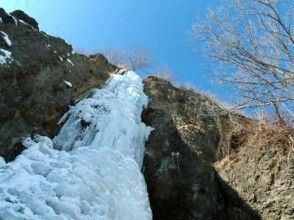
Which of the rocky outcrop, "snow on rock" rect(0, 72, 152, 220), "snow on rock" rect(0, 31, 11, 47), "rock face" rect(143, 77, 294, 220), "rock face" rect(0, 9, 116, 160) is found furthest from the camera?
"snow on rock" rect(0, 31, 11, 47)

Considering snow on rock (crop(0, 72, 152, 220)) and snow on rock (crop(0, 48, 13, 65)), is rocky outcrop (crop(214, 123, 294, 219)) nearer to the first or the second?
snow on rock (crop(0, 72, 152, 220))

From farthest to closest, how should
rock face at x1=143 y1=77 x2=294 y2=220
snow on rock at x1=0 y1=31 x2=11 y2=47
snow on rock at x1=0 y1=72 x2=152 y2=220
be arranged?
snow on rock at x1=0 y1=31 x2=11 y2=47
rock face at x1=143 y1=77 x2=294 y2=220
snow on rock at x1=0 y1=72 x2=152 y2=220

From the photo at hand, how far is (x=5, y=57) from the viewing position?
320 inches

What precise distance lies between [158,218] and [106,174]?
6.44ft

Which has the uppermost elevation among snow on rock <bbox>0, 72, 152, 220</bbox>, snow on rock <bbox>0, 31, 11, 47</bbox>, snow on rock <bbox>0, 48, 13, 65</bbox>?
snow on rock <bbox>0, 31, 11, 47</bbox>

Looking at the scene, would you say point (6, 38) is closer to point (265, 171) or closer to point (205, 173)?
point (205, 173)

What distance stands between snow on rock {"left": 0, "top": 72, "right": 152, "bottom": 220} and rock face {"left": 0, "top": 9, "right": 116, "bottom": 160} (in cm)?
29

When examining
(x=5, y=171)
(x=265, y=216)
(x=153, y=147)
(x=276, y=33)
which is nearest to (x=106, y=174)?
(x=5, y=171)

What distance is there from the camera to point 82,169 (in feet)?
21.5

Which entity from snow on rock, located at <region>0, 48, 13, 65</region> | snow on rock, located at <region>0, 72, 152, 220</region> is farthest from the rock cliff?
snow on rock, located at <region>0, 72, 152, 220</region>

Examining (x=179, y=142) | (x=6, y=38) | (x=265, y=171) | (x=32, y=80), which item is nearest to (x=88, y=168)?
(x=32, y=80)

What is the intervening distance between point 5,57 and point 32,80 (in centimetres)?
66

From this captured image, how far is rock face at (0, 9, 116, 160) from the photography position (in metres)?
7.61

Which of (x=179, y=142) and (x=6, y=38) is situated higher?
(x=6, y=38)
